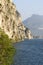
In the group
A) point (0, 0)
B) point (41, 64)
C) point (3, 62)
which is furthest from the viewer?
point (0, 0)

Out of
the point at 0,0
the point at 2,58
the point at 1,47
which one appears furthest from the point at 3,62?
the point at 0,0

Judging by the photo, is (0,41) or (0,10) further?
(0,10)

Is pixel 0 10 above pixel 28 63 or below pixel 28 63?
above

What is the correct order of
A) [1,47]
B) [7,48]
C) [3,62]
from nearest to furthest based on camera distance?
[3,62] → [1,47] → [7,48]

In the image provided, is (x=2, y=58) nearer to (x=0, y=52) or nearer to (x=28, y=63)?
(x=0, y=52)

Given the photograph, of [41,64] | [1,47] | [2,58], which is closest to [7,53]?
[1,47]

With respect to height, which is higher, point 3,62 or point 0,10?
point 0,10

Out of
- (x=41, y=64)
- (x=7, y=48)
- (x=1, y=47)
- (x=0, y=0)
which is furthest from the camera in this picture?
(x=0, y=0)

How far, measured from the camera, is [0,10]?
175m

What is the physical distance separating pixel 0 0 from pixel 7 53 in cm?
9377

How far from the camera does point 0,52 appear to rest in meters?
75.8

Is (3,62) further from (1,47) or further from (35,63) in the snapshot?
(35,63)

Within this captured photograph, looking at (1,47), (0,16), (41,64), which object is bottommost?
(41,64)

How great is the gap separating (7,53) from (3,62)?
9385mm
